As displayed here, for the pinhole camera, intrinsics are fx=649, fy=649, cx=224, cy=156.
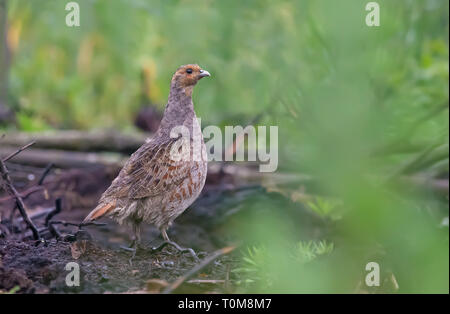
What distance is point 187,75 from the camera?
67.7 inches

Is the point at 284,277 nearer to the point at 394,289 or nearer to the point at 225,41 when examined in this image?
the point at 394,289

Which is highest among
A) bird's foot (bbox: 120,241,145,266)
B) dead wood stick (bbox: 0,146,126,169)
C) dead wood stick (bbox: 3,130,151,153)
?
dead wood stick (bbox: 3,130,151,153)

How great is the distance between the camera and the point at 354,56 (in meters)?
0.70

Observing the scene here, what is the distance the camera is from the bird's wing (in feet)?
5.51

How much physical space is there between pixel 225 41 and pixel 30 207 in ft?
5.78

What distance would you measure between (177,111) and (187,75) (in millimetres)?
100

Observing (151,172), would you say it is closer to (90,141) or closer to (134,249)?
(134,249)

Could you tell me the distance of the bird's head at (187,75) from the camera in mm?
1709

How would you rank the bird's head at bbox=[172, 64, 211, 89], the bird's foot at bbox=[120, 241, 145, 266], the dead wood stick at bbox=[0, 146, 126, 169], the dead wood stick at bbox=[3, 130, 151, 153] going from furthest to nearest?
the dead wood stick at bbox=[3, 130, 151, 153] < the dead wood stick at bbox=[0, 146, 126, 169] < the bird's head at bbox=[172, 64, 211, 89] < the bird's foot at bbox=[120, 241, 145, 266]

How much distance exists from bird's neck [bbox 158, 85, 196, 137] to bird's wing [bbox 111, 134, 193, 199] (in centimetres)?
4

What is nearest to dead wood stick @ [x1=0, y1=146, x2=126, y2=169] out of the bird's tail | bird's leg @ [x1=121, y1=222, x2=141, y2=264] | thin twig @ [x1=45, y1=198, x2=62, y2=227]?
thin twig @ [x1=45, y1=198, x2=62, y2=227]

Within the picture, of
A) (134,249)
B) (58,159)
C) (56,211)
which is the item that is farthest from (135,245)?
(58,159)

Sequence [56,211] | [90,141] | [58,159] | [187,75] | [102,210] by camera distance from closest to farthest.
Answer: [102,210] → [187,75] → [56,211] → [58,159] → [90,141]

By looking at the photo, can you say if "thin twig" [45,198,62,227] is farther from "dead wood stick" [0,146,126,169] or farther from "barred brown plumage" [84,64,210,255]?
"dead wood stick" [0,146,126,169]
